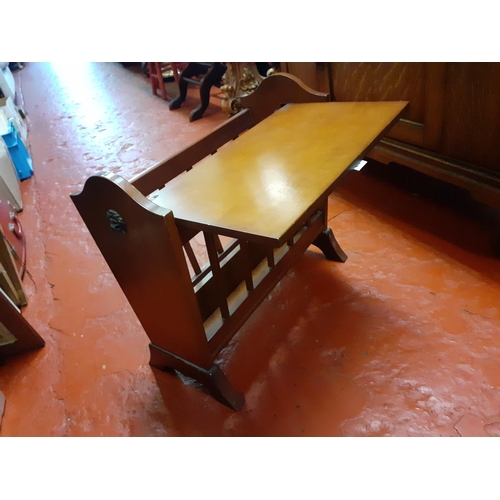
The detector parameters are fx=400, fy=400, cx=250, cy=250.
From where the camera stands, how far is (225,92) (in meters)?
3.16

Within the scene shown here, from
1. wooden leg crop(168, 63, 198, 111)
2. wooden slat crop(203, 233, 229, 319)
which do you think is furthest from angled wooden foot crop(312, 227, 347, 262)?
wooden leg crop(168, 63, 198, 111)

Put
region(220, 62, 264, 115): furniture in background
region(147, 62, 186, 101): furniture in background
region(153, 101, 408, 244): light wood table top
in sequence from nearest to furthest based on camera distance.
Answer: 1. region(153, 101, 408, 244): light wood table top
2. region(220, 62, 264, 115): furniture in background
3. region(147, 62, 186, 101): furniture in background

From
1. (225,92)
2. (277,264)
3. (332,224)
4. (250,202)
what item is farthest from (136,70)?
(250,202)

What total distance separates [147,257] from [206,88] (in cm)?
293

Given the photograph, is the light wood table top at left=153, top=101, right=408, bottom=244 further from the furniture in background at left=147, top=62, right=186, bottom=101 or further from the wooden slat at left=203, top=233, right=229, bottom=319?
the furniture in background at left=147, top=62, right=186, bottom=101

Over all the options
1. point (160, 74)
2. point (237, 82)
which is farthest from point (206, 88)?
point (160, 74)

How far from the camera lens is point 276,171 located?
1.04 meters

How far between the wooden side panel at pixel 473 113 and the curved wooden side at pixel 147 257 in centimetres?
120

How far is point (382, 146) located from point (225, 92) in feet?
5.44

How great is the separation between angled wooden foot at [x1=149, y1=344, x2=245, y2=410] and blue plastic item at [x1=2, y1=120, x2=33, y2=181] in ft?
7.35

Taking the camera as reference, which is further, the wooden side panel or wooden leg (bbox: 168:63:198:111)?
wooden leg (bbox: 168:63:198:111)

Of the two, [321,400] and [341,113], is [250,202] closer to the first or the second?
[341,113]

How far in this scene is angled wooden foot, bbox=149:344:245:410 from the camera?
51.1 inches

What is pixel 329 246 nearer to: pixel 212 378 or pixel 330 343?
pixel 330 343
